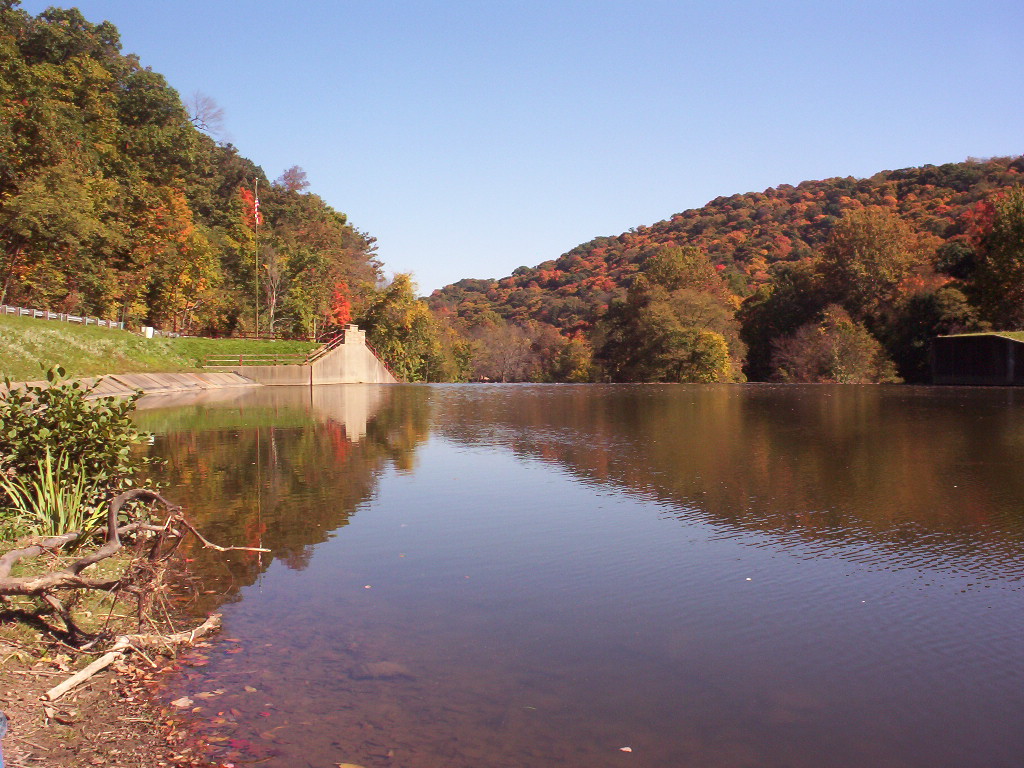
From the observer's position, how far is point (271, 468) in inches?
477

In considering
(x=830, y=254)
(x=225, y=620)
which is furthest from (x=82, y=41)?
(x=225, y=620)

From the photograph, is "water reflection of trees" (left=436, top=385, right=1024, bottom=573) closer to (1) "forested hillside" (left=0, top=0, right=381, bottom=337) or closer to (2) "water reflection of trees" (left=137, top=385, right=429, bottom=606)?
(2) "water reflection of trees" (left=137, top=385, right=429, bottom=606)

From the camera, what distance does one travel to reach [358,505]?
9547mm

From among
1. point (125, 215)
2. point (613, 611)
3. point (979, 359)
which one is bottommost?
point (613, 611)

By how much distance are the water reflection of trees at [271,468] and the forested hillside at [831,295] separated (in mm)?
37049

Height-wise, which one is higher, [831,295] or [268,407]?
[831,295]

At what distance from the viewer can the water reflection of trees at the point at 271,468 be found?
7.77 meters

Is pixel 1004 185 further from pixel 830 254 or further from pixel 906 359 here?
pixel 906 359

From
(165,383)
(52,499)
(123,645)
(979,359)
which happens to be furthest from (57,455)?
(979,359)

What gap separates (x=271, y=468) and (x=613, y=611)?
751 centimetres

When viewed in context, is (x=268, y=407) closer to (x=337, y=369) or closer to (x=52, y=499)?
(x=52, y=499)

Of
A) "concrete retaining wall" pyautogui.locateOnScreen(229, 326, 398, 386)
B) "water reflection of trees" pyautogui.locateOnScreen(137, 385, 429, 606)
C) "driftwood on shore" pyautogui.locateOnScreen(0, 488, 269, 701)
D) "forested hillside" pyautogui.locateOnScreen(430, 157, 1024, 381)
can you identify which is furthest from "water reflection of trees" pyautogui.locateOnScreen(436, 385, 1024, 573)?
"forested hillside" pyautogui.locateOnScreen(430, 157, 1024, 381)

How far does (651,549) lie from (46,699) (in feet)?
15.8

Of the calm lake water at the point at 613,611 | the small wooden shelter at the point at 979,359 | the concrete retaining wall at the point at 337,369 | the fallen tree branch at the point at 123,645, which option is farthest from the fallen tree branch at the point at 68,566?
the small wooden shelter at the point at 979,359
